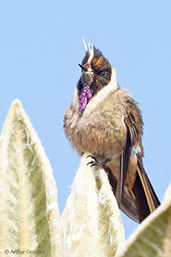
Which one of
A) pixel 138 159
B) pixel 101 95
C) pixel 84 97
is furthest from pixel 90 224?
pixel 138 159

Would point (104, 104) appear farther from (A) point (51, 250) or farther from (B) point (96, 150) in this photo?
(A) point (51, 250)

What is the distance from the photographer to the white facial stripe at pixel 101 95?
176 inches

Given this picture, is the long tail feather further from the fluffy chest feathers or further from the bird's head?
the bird's head

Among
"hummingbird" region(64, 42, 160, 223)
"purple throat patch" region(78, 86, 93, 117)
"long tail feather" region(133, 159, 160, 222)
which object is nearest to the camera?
"long tail feather" region(133, 159, 160, 222)

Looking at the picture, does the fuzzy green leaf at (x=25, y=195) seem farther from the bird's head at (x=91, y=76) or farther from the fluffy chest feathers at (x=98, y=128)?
the bird's head at (x=91, y=76)

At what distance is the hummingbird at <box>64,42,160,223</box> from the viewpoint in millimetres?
4406

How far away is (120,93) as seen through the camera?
16.3 feet

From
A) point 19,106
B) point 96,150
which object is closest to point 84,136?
point 96,150

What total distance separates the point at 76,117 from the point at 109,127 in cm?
36

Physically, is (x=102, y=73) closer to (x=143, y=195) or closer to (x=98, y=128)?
(x=98, y=128)

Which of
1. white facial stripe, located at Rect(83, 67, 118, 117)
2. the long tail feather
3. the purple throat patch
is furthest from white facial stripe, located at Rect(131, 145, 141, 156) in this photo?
the purple throat patch

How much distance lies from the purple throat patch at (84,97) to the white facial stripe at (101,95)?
0.05 metres

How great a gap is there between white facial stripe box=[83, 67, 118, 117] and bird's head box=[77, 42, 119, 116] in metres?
0.03

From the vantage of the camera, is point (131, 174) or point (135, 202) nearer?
point (135, 202)
